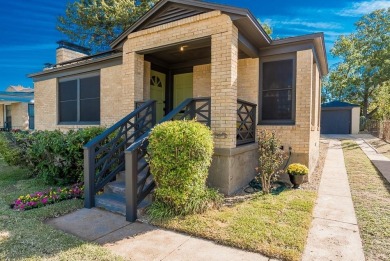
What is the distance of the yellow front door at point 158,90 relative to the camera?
779cm

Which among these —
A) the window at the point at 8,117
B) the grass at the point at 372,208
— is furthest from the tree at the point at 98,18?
the grass at the point at 372,208

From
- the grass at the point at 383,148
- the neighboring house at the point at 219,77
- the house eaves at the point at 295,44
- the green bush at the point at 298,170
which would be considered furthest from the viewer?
the grass at the point at 383,148

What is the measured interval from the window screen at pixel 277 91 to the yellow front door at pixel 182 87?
103 inches

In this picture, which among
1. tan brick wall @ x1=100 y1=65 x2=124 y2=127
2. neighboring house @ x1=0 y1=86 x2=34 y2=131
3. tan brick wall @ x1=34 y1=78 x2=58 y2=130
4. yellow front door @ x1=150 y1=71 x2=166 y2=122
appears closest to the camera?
yellow front door @ x1=150 y1=71 x2=166 y2=122

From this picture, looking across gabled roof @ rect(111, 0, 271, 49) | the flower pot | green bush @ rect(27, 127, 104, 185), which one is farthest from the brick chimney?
the flower pot

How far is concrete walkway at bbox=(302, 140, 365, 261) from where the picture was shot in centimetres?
285

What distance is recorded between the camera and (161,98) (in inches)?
325

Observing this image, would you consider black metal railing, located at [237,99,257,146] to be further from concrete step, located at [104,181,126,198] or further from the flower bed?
the flower bed

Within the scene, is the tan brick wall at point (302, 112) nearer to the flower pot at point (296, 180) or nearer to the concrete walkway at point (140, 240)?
the flower pot at point (296, 180)

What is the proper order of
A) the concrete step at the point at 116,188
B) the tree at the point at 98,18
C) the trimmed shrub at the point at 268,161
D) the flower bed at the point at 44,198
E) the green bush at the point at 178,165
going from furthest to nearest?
1. the tree at the point at 98,18
2. the trimmed shrub at the point at 268,161
3. the concrete step at the point at 116,188
4. the flower bed at the point at 44,198
5. the green bush at the point at 178,165

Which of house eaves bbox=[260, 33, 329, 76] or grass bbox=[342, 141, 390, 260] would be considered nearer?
grass bbox=[342, 141, 390, 260]

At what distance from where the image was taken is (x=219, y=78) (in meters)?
5.20

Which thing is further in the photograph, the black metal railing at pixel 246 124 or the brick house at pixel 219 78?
the black metal railing at pixel 246 124

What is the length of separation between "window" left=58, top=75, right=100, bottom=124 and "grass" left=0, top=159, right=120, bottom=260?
15.0 feet
